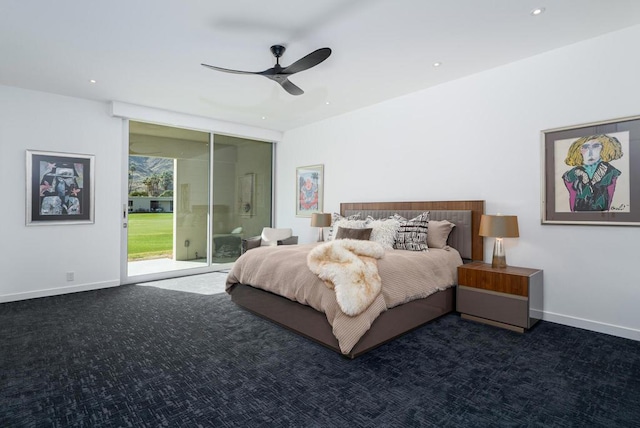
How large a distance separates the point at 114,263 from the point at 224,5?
4.13m

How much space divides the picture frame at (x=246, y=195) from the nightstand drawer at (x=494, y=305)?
4330 mm

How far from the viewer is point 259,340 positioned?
2.94 meters

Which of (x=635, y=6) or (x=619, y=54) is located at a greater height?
(x=635, y=6)

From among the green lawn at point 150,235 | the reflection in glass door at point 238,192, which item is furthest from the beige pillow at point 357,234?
the green lawn at point 150,235


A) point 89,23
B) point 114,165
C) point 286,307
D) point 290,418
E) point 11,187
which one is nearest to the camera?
point 290,418

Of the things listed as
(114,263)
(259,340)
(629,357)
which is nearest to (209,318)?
(259,340)

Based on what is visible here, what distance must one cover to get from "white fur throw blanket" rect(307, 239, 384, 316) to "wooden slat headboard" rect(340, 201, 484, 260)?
4.79 feet

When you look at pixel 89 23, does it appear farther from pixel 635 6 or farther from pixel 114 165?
pixel 635 6

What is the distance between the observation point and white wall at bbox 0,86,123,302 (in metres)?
4.22

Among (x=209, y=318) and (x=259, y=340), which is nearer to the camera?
(x=259, y=340)

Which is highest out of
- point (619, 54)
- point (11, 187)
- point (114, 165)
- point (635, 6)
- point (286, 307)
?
point (635, 6)

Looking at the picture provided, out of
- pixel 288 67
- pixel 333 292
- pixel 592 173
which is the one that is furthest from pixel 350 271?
pixel 592 173

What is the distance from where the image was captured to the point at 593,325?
10.2 feet

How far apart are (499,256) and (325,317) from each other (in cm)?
205
